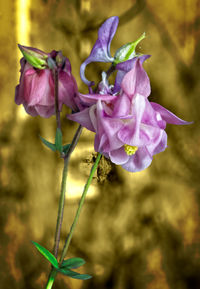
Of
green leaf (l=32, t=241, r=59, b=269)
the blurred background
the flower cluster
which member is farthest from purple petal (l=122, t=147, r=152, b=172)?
the blurred background

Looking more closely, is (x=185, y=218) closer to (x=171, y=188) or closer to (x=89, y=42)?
(x=171, y=188)

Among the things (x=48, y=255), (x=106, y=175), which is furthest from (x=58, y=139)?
(x=106, y=175)

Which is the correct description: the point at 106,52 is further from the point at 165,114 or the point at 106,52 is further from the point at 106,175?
the point at 106,175

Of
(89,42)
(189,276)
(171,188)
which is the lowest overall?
(189,276)

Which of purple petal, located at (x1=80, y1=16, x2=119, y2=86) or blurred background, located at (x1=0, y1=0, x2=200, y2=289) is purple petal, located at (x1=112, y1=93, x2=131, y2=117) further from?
blurred background, located at (x1=0, y1=0, x2=200, y2=289)

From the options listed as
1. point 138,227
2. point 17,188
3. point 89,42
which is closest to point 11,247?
point 17,188
